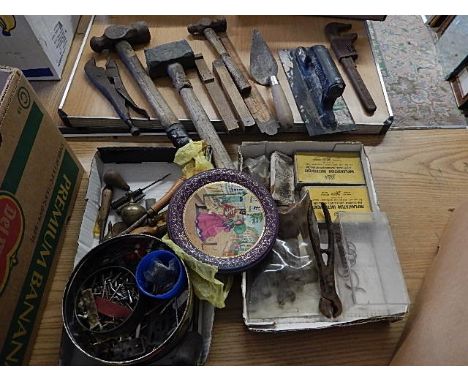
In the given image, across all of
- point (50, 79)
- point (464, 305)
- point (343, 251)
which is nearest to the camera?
point (464, 305)

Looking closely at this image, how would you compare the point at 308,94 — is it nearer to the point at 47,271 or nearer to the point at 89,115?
the point at 89,115

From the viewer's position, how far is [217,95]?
0.84 metres

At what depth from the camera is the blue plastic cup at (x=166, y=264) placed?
57cm

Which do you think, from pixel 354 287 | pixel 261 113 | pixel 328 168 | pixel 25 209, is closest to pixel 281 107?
pixel 261 113

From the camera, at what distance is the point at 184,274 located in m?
0.58

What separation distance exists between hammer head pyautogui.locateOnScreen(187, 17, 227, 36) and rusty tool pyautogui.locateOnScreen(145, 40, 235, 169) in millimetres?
72

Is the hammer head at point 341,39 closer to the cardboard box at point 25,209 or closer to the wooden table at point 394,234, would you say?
the wooden table at point 394,234

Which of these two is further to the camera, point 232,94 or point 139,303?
point 232,94

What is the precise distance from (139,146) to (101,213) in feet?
0.52

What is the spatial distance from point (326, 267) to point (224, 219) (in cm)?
18

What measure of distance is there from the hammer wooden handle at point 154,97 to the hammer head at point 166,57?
0.02 metres

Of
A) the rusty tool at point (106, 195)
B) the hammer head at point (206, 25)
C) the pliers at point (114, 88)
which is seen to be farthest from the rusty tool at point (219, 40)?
the rusty tool at point (106, 195)

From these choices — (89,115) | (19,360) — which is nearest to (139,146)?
(89,115)

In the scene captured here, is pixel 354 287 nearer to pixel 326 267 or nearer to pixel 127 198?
pixel 326 267
